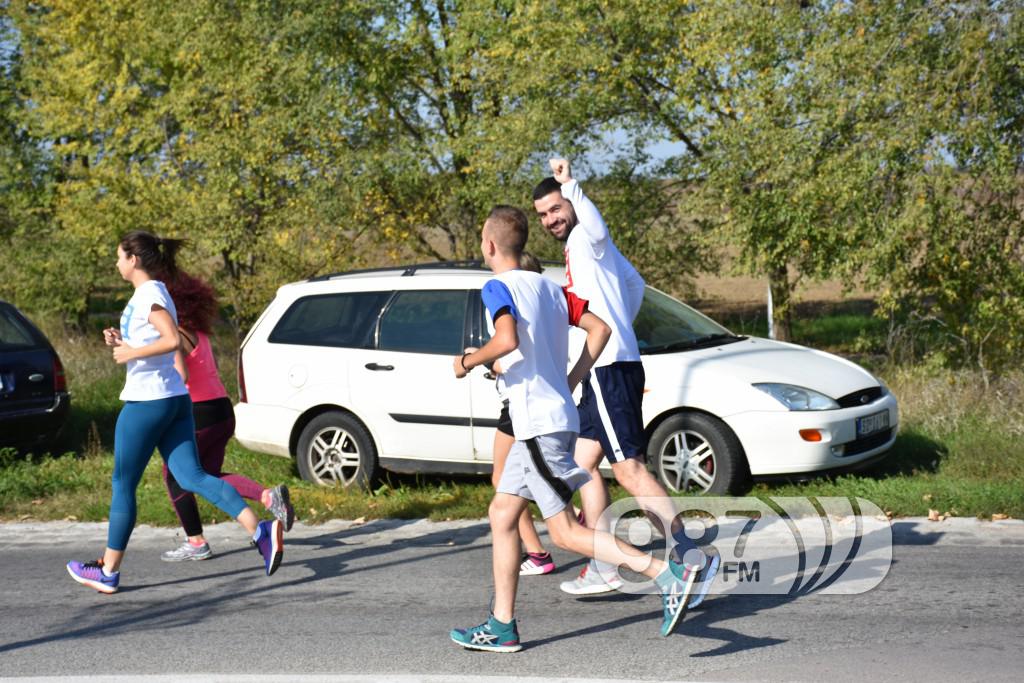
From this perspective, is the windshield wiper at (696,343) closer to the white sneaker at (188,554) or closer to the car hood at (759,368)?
the car hood at (759,368)

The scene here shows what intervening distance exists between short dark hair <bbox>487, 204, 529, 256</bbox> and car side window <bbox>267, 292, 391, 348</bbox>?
13.2 ft

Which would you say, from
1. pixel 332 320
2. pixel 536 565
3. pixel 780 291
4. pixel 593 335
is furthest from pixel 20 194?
pixel 593 335

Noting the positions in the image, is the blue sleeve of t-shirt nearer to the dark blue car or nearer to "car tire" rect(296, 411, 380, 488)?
"car tire" rect(296, 411, 380, 488)

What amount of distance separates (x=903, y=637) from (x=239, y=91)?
1404 cm

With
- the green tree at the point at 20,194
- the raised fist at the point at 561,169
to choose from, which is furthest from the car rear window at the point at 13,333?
the green tree at the point at 20,194

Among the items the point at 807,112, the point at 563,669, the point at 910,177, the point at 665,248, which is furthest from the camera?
the point at 665,248

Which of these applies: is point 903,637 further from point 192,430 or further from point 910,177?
point 910,177

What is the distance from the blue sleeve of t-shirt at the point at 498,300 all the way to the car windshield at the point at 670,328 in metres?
3.67

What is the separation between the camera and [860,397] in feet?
28.1

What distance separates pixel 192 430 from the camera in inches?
266

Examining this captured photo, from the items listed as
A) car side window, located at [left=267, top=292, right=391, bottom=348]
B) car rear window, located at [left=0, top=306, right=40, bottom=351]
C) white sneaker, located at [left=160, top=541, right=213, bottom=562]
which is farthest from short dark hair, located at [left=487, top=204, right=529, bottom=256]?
car rear window, located at [left=0, top=306, right=40, bottom=351]

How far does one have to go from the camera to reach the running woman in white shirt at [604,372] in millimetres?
6062

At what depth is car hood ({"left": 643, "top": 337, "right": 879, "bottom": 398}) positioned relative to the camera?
8.33 meters

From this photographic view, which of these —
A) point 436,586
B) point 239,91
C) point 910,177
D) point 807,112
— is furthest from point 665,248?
point 436,586
